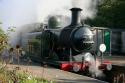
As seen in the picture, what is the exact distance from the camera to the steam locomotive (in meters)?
17.3

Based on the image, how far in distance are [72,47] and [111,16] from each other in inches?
934

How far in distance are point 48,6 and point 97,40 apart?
9.99 ft

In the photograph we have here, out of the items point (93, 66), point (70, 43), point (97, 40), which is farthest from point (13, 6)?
point (97, 40)

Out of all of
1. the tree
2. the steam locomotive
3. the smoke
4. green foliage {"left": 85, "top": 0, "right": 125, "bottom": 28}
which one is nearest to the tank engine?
the steam locomotive

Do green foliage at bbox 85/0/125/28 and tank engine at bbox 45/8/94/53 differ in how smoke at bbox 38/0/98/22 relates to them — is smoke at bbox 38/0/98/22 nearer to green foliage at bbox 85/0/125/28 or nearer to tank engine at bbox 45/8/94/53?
tank engine at bbox 45/8/94/53

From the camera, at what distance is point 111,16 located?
40625 millimetres

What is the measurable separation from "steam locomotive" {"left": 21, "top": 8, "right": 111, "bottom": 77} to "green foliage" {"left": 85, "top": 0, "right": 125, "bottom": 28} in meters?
20.2

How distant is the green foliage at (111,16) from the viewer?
39562 millimetres

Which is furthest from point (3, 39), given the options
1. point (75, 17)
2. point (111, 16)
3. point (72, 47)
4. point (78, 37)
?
point (111, 16)

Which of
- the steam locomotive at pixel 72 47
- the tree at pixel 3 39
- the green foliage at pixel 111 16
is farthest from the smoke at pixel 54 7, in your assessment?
the green foliage at pixel 111 16

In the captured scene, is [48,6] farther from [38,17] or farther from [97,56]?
[97,56]

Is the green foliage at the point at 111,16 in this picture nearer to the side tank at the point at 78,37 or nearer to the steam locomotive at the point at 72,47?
the steam locomotive at the point at 72,47

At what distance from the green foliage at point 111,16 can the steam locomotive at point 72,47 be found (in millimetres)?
20150

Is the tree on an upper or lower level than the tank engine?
upper
